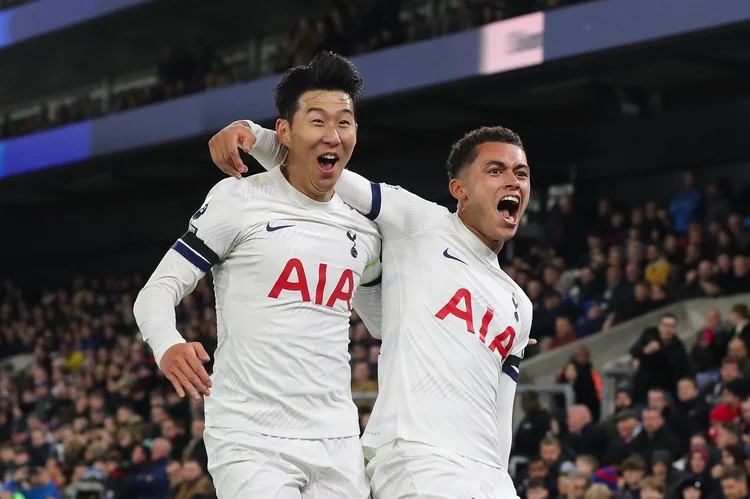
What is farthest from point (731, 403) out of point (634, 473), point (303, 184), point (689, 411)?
point (303, 184)

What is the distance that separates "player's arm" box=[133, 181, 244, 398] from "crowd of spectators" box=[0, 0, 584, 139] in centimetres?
1095

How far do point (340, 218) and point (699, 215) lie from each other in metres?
10.4

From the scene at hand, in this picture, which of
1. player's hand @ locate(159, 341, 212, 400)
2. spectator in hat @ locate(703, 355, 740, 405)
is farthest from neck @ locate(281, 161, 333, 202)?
spectator in hat @ locate(703, 355, 740, 405)

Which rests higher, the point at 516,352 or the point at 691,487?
the point at 516,352

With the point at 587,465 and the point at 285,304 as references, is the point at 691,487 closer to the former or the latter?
the point at 587,465

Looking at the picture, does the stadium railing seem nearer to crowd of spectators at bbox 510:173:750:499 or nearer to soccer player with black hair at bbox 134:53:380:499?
crowd of spectators at bbox 510:173:750:499

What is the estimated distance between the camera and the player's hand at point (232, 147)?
4461mm

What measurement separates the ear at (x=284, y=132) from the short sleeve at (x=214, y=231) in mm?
270

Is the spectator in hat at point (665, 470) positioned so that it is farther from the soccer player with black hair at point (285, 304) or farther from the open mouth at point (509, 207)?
the soccer player with black hair at point (285, 304)

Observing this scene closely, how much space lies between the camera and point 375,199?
15.5 ft

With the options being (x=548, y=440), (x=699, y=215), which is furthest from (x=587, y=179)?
(x=548, y=440)

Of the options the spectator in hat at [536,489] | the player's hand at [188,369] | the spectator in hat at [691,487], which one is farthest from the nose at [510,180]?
the spectator in hat at [536,489]

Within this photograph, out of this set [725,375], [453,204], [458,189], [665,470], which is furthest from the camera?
[453,204]

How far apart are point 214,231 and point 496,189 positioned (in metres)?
1.06
